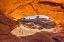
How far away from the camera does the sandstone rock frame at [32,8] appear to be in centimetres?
211

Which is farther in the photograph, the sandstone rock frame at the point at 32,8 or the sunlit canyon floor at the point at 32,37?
the sandstone rock frame at the point at 32,8

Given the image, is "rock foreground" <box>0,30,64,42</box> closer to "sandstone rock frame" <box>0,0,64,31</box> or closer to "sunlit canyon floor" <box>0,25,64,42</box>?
"sunlit canyon floor" <box>0,25,64,42</box>

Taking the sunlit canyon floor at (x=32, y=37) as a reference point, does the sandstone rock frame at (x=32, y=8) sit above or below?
above

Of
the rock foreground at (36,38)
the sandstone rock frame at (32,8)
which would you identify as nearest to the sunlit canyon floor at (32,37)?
the rock foreground at (36,38)

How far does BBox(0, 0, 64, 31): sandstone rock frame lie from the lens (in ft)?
6.92

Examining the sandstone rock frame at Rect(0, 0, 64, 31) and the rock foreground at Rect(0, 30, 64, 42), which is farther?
the sandstone rock frame at Rect(0, 0, 64, 31)

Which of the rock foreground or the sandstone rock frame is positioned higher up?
the sandstone rock frame

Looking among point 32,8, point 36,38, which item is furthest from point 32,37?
point 32,8

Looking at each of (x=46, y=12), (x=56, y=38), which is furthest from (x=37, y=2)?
(x=56, y=38)

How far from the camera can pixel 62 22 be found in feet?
6.38

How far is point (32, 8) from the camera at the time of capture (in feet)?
7.59

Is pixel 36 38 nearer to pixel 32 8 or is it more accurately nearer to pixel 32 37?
pixel 32 37

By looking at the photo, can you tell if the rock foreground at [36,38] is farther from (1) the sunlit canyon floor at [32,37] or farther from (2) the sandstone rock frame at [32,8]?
(2) the sandstone rock frame at [32,8]

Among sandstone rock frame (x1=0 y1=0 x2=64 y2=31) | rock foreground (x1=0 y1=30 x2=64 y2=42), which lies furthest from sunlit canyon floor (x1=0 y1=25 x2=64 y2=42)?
sandstone rock frame (x1=0 y1=0 x2=64 y2=31)
